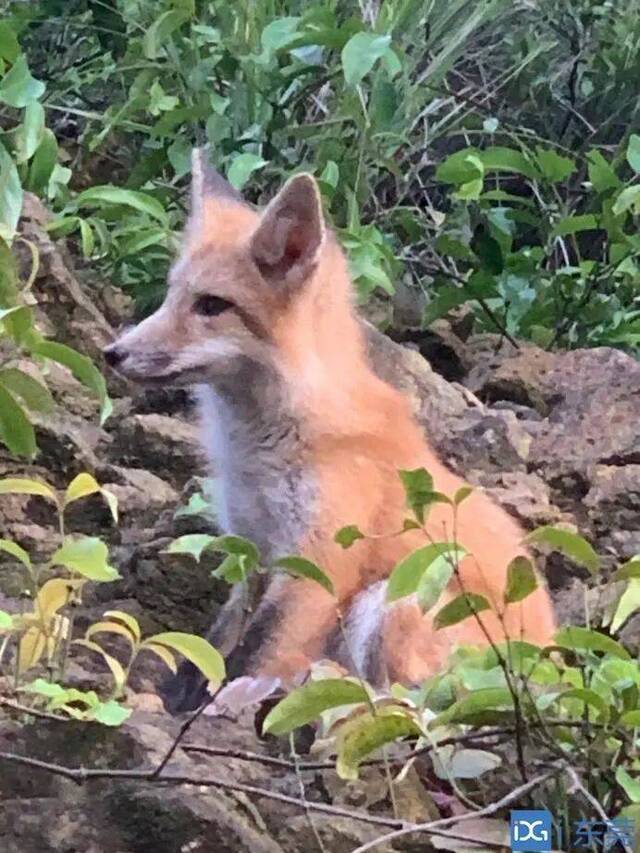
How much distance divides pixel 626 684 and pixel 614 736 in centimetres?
10

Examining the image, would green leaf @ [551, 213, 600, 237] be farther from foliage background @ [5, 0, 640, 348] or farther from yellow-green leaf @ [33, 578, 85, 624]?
yellow-green leaf @ [33, 578, 85, 624]

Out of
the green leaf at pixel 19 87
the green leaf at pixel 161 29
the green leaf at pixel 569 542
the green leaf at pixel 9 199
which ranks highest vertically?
the green leaf at pixel 569 542

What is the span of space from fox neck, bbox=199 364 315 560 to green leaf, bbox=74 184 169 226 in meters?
0.95

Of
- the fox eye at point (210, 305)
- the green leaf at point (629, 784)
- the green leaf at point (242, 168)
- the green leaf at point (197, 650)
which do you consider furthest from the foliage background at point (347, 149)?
the green leaf at point (629, 784)

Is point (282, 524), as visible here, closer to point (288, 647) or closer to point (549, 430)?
point (288, 647)

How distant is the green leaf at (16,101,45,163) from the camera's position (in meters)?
3.79

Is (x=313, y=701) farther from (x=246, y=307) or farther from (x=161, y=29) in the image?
(x=161, y=29)

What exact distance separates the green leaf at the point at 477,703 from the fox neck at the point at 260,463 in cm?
Answer: 115

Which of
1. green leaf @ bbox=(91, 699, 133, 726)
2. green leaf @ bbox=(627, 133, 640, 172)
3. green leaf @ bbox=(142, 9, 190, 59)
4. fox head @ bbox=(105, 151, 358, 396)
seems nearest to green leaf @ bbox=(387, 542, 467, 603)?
green leaf @ bbox=(91, 699, 133, 726)

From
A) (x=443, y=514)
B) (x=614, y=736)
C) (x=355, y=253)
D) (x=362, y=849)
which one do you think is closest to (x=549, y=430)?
(x=355, y=253)

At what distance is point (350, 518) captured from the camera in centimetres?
299

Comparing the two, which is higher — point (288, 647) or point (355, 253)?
point (355, 253)

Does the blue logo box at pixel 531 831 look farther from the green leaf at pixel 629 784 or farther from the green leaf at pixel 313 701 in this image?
the green leaf at pixel 313 701

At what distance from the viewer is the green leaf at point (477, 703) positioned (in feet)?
6.06
